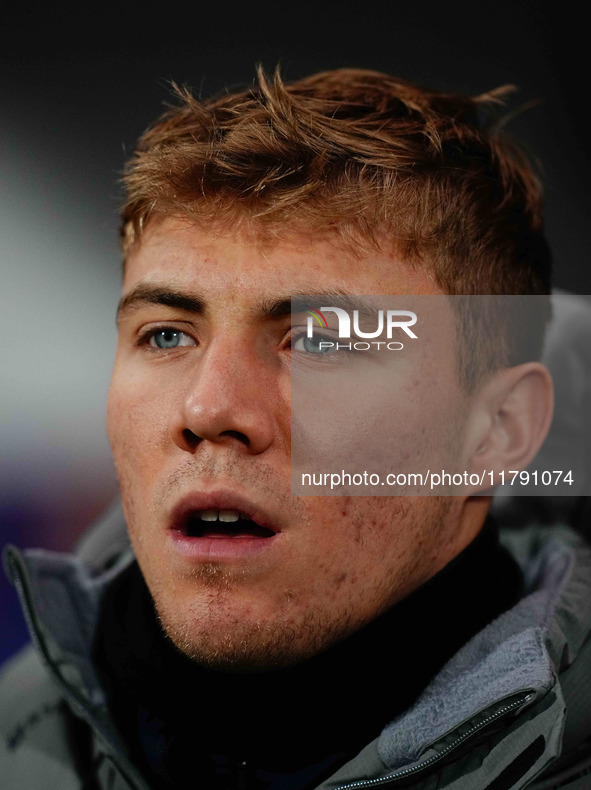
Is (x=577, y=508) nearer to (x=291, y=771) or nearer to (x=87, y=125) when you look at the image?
(x=291, y=771)

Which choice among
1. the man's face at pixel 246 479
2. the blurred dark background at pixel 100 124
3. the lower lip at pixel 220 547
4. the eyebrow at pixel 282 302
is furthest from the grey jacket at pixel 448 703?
the blurred dark background at pixel 100 124

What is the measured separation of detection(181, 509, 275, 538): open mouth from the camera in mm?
798

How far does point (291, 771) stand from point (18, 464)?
109 cm

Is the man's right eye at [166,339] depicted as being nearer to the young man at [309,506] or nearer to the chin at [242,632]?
the young man at [309,506]

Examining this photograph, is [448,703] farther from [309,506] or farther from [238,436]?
[238,436]

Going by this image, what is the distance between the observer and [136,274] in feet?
3.09

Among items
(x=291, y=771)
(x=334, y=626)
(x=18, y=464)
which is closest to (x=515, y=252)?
(x=334, y=626)

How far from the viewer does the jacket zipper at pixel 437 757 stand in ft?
2.31

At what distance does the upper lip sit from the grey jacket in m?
0.27

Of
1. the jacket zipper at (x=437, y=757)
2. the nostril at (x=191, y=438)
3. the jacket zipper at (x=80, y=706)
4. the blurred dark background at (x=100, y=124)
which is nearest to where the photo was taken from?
the jacket zipper at (x=437, y=757)

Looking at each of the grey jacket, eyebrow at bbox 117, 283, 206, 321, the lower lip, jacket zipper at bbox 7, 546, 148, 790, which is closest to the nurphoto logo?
eyebrow at bbox 117, 283, 206, 321

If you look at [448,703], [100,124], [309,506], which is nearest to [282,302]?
[309,506]

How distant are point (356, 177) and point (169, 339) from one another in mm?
350

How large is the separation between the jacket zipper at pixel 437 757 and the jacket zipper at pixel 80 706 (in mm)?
328
